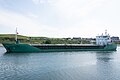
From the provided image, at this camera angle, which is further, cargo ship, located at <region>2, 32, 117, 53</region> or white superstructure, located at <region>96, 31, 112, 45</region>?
white superstructure, located at <region>96, 31, 112, 45</region>

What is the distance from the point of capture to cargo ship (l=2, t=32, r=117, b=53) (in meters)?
66.2

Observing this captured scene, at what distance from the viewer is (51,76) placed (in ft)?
100

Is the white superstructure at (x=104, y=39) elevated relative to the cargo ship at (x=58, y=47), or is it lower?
elevated

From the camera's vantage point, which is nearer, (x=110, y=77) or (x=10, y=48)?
(x=110, y=77)

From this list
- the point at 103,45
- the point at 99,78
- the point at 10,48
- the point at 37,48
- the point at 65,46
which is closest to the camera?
the point at 99,78

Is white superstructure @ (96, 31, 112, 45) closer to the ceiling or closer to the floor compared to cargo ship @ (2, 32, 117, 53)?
closer to the ceiling

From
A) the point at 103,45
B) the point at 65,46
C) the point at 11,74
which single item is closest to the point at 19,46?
the point at 65,46

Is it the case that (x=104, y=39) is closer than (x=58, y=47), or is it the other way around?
(x=58, y=47)

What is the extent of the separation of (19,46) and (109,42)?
4490 cm

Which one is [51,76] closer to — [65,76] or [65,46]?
[65,76]

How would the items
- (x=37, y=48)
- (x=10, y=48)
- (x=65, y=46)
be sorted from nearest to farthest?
(x=10, y=48)
(x=37, y=48)
(x=65, y=46)

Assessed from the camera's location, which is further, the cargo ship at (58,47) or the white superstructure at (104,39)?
the white superstructure at (104,39)

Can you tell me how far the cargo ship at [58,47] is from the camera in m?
66.2

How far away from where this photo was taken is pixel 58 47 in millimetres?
78375
